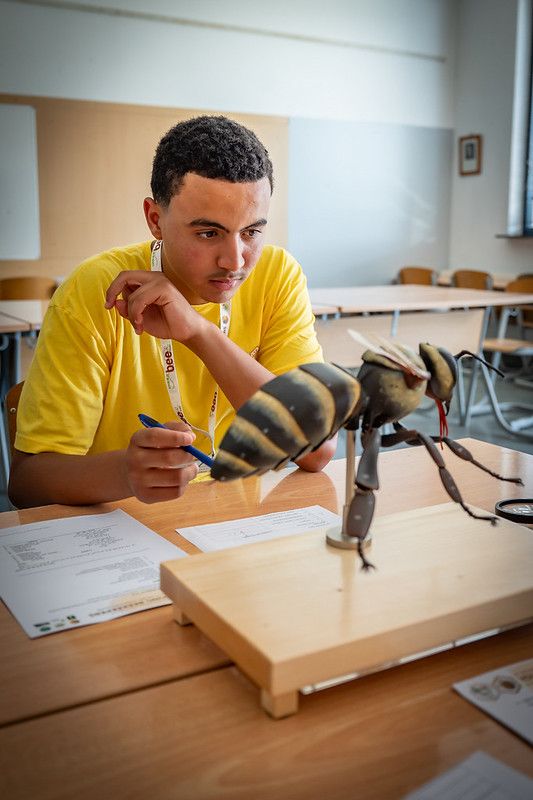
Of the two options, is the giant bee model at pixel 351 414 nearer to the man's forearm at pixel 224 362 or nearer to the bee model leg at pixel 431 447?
the bee model leg at pixel 431 447

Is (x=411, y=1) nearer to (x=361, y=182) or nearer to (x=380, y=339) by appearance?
(x=361, y=182)

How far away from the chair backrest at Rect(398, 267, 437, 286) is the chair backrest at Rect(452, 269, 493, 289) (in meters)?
0.41

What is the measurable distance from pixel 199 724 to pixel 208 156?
0.95 meters

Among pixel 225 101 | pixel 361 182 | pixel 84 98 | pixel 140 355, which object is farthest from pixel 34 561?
pixel 361 182

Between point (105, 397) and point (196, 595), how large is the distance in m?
0.79

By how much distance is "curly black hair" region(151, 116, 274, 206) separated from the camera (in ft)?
4.33

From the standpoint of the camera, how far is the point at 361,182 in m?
7.31

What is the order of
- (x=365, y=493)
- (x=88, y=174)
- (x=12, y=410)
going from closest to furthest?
1. (x=365, y=493)
2. (x=12, y=410)
3. (x=88, y=174)

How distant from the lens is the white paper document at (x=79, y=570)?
2.93 feet

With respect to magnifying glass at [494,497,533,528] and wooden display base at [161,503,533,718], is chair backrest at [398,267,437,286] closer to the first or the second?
magnifying glass at [494,497,533,528]

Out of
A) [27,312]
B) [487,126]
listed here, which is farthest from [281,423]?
[487,126]

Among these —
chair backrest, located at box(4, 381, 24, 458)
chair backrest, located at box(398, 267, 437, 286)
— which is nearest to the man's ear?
chair backrest, located at box(4, 381, 24, 458)

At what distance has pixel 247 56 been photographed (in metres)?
6.50

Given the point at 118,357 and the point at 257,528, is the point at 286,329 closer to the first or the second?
the point at 118,357
